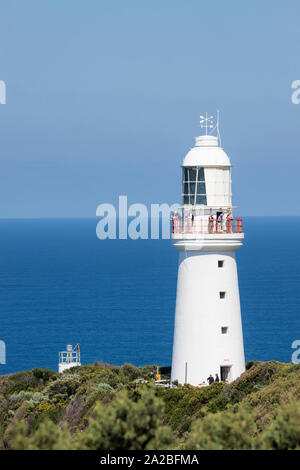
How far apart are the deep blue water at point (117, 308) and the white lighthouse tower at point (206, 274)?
3399cm

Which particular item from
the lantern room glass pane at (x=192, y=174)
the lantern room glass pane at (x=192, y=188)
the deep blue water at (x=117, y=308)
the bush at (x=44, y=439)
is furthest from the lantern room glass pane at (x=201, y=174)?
the deep blue water at (x=117, y=308)

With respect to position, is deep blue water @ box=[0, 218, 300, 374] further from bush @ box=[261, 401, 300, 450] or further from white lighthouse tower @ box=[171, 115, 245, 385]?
bush @ box=[261, 401, 300, 450]

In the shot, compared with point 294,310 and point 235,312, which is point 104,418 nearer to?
point 235,312

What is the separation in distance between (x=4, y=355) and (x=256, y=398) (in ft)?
150

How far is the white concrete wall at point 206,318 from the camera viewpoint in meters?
26.1

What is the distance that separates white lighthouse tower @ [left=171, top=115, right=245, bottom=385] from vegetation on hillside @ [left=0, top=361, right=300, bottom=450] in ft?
3.94

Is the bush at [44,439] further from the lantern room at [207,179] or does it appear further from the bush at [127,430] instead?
the lantern room at [207,179]

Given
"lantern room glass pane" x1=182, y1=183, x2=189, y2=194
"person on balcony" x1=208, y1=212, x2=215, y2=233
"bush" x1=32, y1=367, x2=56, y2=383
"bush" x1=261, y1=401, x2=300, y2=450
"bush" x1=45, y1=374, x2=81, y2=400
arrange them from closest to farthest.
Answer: "bush" x1=261, y1=401, x2=300, y2=450, "person on balcony" x1=208, y1=212, x2=215, y2=233, "bush" x1=45, y1=374, x2=81, y2=400, "lantern room glass pane" x1=182, y1=183, x2=189, y2=194, "bush" x1=32, y1=367, x2=56, y2=383

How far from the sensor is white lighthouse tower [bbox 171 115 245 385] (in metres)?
26.1

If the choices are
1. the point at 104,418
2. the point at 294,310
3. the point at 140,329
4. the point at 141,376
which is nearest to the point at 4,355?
the point at 140,329

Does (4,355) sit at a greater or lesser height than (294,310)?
lesser

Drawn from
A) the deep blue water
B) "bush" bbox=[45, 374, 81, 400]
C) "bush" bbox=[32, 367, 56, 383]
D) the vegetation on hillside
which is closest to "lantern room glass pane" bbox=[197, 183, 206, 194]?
the vegetation on hillside

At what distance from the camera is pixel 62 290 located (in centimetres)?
10906

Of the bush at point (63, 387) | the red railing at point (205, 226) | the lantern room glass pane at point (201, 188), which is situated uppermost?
the lantern room glass pane at point (201, 188)
